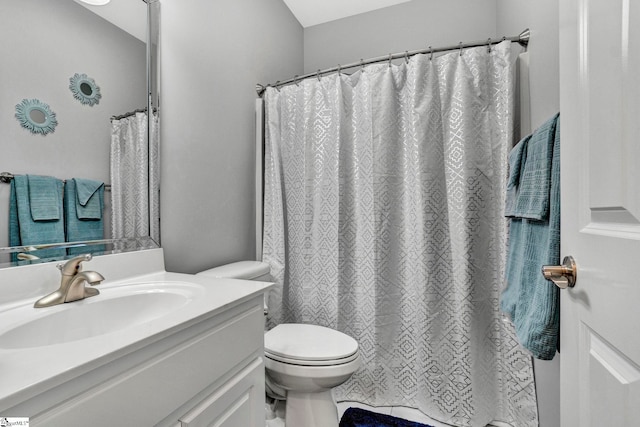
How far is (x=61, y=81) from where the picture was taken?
92 cm

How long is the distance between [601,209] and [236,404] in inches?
38.2

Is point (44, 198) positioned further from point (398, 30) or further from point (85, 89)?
point (398, 30)

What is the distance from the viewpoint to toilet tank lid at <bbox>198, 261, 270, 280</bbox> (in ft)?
4.38

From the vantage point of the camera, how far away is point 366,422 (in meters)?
1.44

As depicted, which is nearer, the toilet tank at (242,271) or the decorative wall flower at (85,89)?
the decorative wall flower at (85,89)

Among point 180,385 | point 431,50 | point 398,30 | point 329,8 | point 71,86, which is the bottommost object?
point 180,385

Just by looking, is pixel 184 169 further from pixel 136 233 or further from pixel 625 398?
pixel 625 398

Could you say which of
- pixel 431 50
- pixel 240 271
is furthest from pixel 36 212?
pixel 431 50

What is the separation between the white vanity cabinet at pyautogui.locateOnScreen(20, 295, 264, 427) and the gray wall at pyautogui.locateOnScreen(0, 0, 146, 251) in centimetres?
58

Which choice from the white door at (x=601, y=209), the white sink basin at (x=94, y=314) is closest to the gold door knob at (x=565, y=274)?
the white door at (x=601, y=209)

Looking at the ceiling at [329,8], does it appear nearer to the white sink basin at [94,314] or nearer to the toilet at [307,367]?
the toilet at [307,367]

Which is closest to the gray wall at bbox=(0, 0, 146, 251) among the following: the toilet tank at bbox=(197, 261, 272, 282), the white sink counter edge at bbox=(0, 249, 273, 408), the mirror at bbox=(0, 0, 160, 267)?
the mirror at bbox=(0, 0, 160, 267)

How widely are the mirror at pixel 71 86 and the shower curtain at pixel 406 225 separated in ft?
A: 2.46

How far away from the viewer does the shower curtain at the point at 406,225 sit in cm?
140
